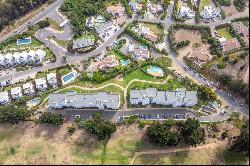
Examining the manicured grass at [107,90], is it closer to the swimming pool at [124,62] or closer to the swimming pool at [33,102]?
the swimming pool at [33,102]

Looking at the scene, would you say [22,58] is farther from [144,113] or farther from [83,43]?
[144,113]

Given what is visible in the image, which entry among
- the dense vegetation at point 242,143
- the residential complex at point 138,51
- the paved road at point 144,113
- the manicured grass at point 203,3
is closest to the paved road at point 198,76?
A: the paved road at point 144,113

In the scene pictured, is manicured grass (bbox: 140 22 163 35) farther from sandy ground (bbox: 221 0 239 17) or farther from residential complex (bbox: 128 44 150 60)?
sandy ground (bbox: 221 0 239 17)

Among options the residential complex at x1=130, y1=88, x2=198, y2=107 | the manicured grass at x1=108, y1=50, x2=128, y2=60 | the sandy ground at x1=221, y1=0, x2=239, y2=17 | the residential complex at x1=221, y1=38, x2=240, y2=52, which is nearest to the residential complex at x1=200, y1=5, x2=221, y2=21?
the sandy ground at x1=221, y1=0, x2=239, y2=17

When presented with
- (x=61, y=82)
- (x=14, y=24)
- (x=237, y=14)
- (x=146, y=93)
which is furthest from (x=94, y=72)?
(x=237, y=14)

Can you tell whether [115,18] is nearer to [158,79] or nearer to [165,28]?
[165,28]
